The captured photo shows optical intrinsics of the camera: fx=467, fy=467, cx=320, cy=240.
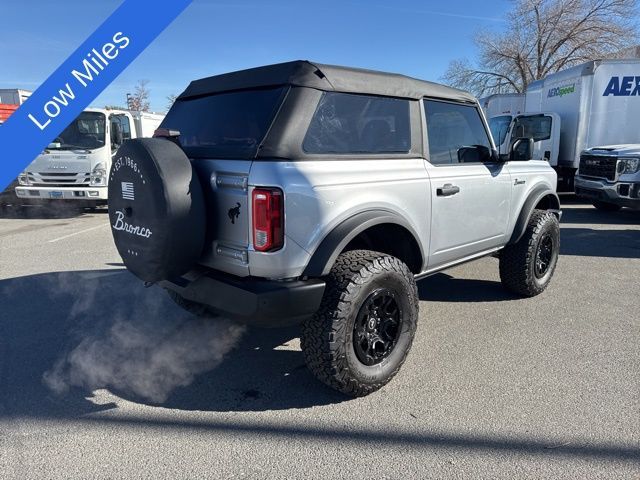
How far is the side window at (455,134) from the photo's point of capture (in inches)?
144

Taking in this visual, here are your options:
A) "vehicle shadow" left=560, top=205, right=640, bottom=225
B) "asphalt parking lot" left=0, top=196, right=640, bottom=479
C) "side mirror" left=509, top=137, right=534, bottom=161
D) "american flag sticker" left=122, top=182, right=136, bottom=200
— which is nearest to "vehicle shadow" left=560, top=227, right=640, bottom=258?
"vehicle shadow" left=560, top=205, right=640, bottom=225

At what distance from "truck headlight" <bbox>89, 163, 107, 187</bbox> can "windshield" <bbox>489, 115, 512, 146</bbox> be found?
10.1 meters

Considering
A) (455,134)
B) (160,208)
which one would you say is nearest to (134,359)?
(160,208)

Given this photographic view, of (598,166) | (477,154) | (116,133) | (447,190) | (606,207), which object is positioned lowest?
(606,207)

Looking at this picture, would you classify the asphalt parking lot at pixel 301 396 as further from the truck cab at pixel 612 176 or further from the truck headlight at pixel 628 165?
the truck headlight at pixel 628 165

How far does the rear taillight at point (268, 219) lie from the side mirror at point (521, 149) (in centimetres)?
266

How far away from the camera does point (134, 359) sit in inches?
138

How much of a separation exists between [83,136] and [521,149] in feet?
31.5

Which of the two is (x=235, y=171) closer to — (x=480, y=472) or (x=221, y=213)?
(x=221, y=213)

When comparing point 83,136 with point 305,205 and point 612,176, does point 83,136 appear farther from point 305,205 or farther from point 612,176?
point 612,176

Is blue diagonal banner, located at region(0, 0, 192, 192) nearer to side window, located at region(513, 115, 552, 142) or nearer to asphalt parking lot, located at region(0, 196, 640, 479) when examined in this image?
asphalt parking lot, located at region(0, 196, 640, 479)

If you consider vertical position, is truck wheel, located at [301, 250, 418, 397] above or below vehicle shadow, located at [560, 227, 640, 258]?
above

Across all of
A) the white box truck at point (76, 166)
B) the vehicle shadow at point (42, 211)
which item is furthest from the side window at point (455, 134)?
the vehicle shadow at point (42, 211)

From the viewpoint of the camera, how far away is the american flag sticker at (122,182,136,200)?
9.30 feet
